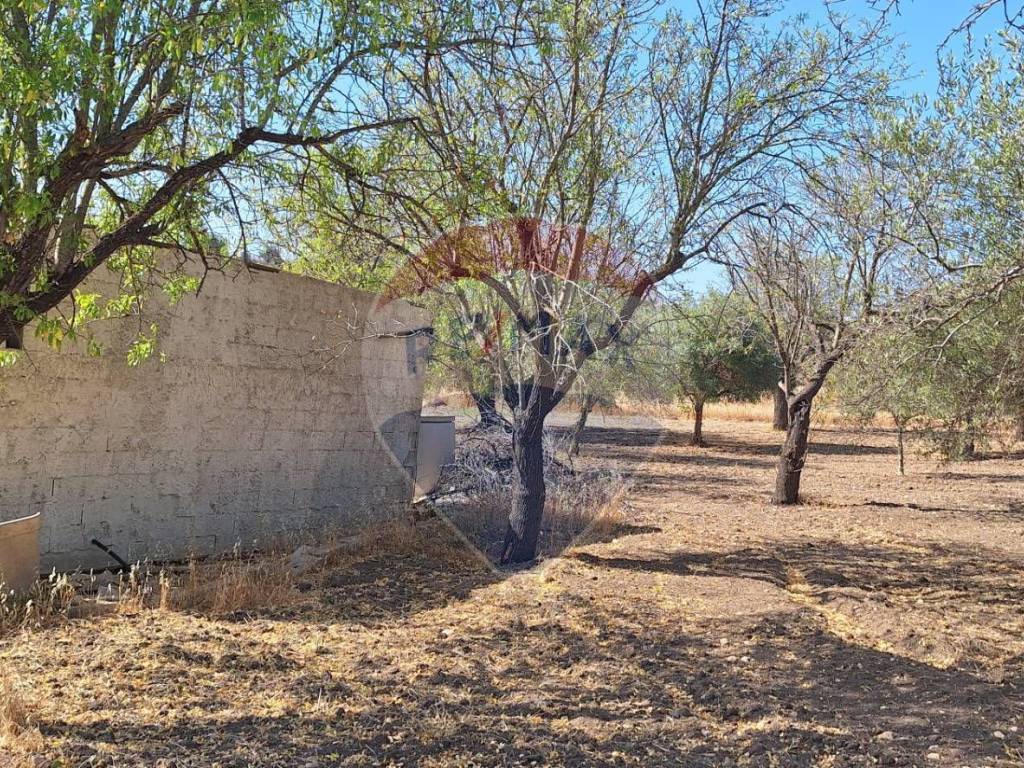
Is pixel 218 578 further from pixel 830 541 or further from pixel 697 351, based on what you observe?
pixel 697 351

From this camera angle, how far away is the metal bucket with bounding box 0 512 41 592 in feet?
18.4

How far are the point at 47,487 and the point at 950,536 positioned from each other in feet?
31.7

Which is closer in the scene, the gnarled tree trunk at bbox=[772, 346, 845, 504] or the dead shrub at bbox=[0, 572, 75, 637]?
the dead shrub at bbox=[0, 572, 75, 637]

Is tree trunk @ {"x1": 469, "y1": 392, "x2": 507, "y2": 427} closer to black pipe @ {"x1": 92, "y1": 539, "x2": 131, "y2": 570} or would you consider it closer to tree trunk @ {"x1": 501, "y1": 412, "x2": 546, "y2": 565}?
tree trunk @ {"x1": 501, "y1": 412, "x2": 546, "y2": 565}

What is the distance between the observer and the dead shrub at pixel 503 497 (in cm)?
951

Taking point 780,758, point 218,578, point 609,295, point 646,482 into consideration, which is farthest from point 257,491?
point 646,482

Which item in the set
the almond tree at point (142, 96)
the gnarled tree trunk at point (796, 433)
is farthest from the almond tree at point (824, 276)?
the almond tree at point (142, 96)

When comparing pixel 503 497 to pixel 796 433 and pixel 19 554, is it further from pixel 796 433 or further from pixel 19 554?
pixel 19 554

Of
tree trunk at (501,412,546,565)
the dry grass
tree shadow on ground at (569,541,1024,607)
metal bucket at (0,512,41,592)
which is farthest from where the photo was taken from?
tree trunk at (501,412,546,565)

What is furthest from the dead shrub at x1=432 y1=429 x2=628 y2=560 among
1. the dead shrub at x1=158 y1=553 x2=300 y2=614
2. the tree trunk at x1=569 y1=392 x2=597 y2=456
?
the dead shrub at x1=158 y1=553 x2=300 y2=614

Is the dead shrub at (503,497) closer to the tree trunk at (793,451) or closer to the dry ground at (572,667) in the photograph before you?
the dry ground at (572,667)

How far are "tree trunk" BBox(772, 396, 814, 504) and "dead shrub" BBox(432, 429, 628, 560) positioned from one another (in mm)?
2452

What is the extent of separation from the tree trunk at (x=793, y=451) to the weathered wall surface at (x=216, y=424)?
5.72 m

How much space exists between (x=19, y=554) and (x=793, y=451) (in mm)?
10393
